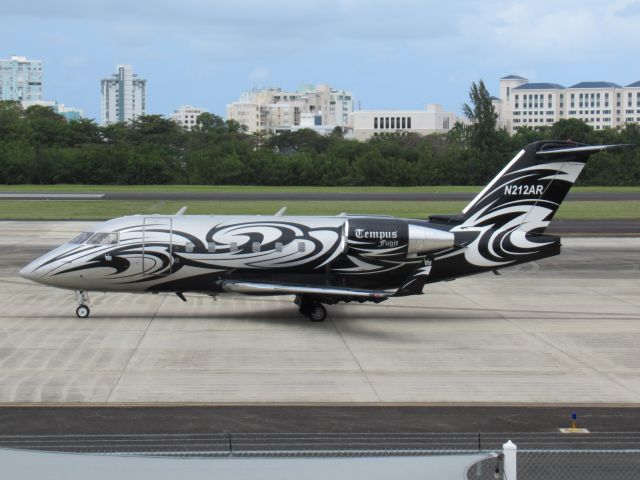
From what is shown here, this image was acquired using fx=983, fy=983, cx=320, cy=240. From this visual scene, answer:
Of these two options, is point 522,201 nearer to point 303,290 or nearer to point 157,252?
point 303,290

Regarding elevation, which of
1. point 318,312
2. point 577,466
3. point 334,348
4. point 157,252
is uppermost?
point 157,252

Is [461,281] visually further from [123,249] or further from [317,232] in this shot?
[123,249]

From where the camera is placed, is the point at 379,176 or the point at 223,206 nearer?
the point at 223,206

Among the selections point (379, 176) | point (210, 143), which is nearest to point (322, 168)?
point (379, 176)

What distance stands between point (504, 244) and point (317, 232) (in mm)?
5754

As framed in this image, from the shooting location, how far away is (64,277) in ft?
93.4

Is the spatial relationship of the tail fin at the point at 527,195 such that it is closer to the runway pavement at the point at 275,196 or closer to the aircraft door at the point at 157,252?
the aircraft door at the point at 157,252

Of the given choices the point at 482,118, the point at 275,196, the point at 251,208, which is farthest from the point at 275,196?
the point at 482,118

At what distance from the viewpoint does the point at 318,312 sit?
29156 mm

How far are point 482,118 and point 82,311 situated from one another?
112473mm

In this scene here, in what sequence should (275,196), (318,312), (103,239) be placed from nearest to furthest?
Result: (103,239) < (318,312) < (275,196)

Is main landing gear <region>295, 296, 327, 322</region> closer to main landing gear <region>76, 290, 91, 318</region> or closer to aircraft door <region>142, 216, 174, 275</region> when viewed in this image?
aircraft door <region>142, 216, 174, 275</region>

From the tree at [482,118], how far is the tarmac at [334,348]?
3899 inches

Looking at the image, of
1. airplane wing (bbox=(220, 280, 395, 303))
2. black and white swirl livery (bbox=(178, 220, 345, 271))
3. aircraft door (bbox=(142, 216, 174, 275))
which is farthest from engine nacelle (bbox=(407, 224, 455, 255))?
aircraft door (bbox=(142, 216, 174, 275))
